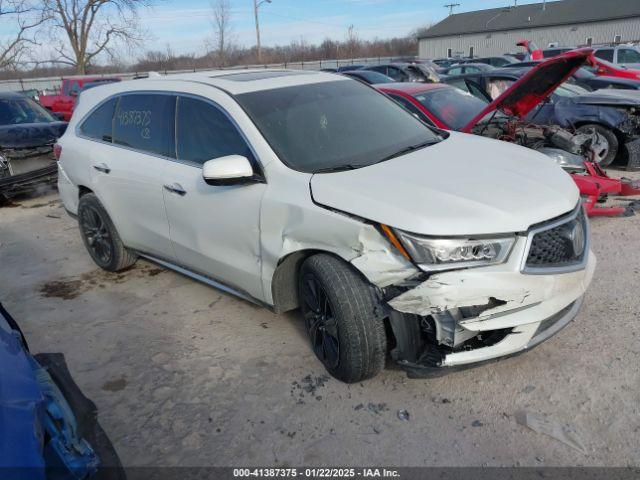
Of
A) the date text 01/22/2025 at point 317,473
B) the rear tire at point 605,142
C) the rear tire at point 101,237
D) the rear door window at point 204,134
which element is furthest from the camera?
the rear tire at point 605,142

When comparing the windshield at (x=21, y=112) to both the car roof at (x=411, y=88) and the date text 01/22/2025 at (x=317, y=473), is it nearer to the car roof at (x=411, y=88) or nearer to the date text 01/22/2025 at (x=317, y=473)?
the car roof at (x=411, y=88)

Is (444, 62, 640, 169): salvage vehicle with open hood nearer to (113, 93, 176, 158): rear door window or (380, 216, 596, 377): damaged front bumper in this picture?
(113, 93, 176, 158): rear door window

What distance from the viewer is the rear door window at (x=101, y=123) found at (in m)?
4.59

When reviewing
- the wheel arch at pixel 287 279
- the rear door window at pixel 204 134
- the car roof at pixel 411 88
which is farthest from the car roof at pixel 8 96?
the wheel arch at pixel 287 279

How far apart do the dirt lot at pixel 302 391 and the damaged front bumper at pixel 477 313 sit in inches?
13.8

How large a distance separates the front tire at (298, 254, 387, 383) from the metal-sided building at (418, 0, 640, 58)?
51.9 m

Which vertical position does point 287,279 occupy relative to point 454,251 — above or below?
below

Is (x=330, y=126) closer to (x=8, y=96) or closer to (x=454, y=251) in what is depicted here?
(x=454, y=251)

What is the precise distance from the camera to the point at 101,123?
4.70m

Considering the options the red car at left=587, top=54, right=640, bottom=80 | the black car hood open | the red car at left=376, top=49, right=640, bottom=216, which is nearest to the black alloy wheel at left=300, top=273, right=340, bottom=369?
the red car at left=376, top=49, right=640, bottom=216

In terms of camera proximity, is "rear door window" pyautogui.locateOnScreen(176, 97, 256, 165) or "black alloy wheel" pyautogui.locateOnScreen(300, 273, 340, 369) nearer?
"black alloy wheel" pyautogui.locateOnScreen(300, 273, 340, 369)

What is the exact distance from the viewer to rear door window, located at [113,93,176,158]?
392 centimetres

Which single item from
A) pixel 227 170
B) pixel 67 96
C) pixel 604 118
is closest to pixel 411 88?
pixel 604 118

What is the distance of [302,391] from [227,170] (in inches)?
54.6
